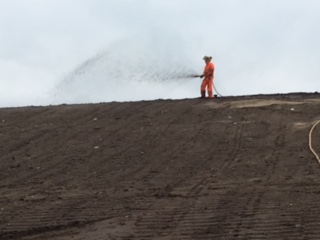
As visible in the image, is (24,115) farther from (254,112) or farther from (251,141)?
(251,141)

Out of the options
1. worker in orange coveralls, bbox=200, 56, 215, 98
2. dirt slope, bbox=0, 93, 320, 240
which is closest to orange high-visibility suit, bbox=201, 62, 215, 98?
worker in orange coveralls, bbox=200, 56, 215, 98

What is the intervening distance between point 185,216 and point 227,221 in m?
0.70

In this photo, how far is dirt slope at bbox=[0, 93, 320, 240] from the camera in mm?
10055

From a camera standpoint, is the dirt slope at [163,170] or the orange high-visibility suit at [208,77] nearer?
the dirt slope at [163,170]

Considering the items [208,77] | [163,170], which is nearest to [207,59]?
[208,77]

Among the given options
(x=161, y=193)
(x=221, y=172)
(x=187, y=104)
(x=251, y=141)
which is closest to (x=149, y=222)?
(x=161, y=193)

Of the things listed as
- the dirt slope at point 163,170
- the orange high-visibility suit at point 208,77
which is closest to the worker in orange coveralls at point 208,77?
the orange high-visibility suit at point 208,77

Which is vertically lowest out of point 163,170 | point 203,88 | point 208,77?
point 163,170

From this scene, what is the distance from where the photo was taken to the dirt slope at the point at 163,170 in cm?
1005

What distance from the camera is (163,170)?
14836 millimetres

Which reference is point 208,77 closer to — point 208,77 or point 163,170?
point 208,77

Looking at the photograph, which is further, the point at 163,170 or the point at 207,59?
the point at 207,59

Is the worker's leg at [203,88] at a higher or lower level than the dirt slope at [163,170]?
higher

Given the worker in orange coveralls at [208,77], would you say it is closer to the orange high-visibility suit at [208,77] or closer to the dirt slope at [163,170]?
the orange high-visibility suit at [208,77]
